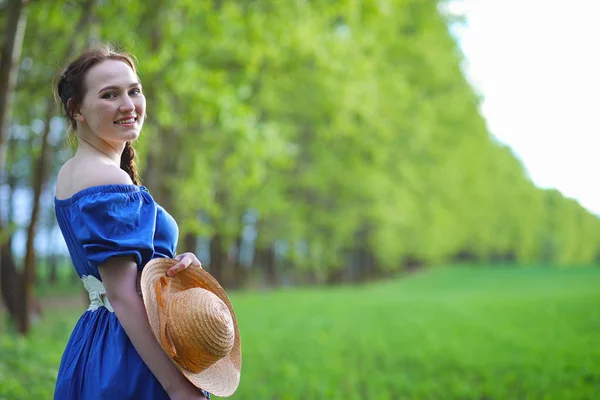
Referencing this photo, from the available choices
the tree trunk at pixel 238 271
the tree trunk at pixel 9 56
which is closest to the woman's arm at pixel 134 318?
the tree trunk at pixel 9 56

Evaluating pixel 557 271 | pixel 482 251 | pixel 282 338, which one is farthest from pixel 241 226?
pixel 482 251

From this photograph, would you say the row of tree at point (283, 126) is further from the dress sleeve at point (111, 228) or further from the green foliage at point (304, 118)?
the dress sleeve at point (111, 228)

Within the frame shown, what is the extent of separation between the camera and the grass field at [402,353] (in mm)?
7195

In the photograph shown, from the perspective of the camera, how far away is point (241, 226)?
19.9 metres

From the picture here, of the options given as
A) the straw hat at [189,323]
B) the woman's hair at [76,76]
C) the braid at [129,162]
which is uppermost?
the woman's hair at [76,76]

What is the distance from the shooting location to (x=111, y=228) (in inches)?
81.0

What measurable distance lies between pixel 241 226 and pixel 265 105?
3.95 meters

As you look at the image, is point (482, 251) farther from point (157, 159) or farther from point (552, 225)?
point (157, 159)

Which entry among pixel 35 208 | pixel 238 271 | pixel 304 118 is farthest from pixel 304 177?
pixel 35 208

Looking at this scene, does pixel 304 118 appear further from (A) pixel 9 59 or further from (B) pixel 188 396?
(B) pixel 188 396

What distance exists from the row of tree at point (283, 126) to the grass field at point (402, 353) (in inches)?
97.8

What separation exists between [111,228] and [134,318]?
0.30 meters

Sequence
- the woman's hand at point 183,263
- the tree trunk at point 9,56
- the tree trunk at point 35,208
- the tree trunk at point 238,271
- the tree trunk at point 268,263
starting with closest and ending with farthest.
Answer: the woman's hand at point 183,263, the tree trunk at point 9,56, the tree trunk at point 35,208, the tree trunk at point 238,271, the tree trunk at point 268,263

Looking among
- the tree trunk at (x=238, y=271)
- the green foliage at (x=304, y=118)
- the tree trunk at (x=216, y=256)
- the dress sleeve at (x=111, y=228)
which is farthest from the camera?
the tree trunk at (x=238, y=271)
